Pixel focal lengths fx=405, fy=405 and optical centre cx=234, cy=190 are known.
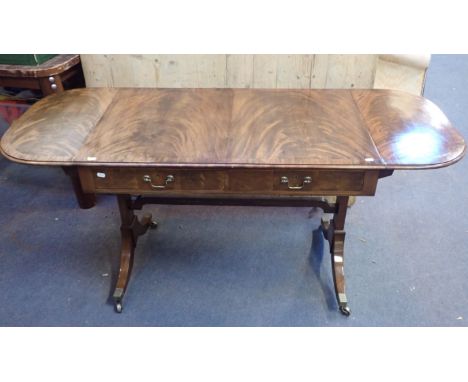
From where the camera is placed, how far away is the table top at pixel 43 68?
1.98m

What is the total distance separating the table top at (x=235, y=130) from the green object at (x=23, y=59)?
47 centimetres

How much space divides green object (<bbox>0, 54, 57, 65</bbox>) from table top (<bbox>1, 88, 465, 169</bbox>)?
0.47 metres

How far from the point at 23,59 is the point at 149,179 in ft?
3.89

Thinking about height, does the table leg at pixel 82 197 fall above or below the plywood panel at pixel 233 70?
below

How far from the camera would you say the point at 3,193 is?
8.07ft

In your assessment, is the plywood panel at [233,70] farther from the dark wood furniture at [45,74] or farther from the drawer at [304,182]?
the drawer at [304,182]

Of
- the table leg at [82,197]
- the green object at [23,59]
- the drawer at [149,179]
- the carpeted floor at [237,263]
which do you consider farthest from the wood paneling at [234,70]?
the drawer at [149,179]

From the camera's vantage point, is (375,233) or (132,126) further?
(375,233)

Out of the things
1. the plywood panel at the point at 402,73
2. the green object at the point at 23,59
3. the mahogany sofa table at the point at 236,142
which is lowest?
the plywood panel at the point at 402,73

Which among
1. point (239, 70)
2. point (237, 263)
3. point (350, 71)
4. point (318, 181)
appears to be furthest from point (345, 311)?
point (239, 70)

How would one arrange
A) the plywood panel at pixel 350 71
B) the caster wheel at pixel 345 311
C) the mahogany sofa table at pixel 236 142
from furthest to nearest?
the plywood panel at pixel 350 71 → the caster wheel at pixel 345 311 → the mahogany sofa table at pixel 236 142

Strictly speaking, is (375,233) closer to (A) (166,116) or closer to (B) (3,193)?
(A) (166,116)

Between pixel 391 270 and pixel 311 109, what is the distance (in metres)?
0.90

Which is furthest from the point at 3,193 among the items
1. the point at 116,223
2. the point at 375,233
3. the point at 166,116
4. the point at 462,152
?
the point at 462,152
